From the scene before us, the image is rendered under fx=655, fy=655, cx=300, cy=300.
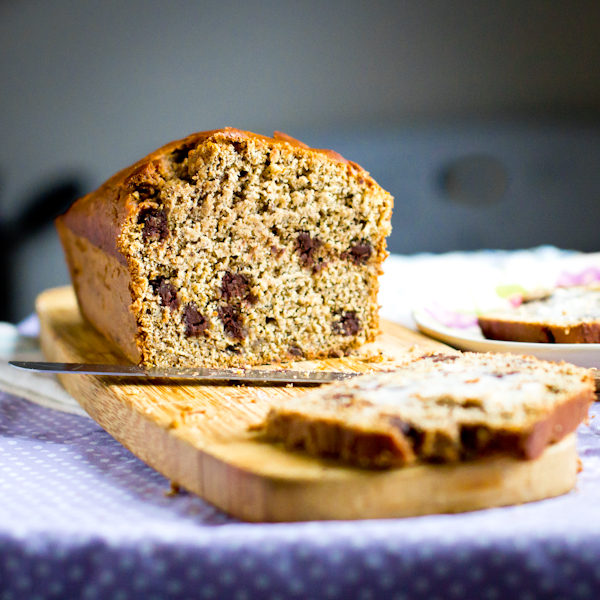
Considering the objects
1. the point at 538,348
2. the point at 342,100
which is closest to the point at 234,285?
the point at 538,348

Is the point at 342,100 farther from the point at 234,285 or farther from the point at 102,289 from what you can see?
the point at 234,285

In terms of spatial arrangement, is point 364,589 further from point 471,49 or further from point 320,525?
point 471,49

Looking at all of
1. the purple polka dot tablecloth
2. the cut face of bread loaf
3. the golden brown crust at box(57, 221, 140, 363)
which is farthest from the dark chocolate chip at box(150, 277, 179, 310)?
the purple polka dot tablecloth

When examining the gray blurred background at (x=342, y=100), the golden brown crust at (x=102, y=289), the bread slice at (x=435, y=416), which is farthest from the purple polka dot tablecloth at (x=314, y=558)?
the gray blurred background at (x=342, y=100)

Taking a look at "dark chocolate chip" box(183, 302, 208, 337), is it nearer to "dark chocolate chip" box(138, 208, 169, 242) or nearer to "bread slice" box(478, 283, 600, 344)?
"dark chocolate chip" box(138, 208, 169, 242)

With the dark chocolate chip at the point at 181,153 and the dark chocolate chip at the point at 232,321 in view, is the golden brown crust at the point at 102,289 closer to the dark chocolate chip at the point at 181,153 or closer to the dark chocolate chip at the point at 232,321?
the dark chocolate chip at the point at 232,321
